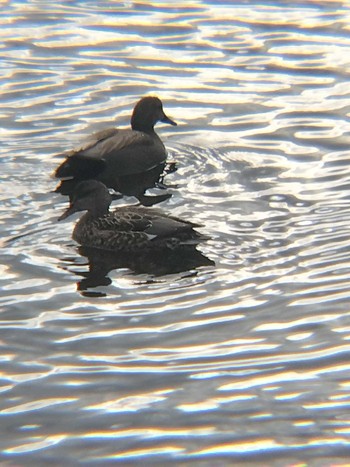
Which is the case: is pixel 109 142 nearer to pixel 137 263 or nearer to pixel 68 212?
pixel 68 212

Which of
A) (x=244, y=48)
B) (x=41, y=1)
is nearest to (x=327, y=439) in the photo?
(x=244, y=48)

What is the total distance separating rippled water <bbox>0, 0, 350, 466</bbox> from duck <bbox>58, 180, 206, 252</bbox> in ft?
0.58

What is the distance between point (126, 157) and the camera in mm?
13820

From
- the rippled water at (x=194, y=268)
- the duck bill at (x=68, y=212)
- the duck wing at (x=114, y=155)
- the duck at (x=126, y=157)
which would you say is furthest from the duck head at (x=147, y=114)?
the duck bill at (x=68, y=212)

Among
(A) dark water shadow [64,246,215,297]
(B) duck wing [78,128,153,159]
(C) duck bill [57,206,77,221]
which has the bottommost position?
(A) dark water shadow [64,246,215,297]

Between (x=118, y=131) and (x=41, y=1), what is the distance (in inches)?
233

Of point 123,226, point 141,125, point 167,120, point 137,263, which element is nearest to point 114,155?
point 141,125

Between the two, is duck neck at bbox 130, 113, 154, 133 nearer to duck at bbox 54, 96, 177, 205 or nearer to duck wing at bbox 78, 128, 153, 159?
duck at bbox 54, 96, 177, 205

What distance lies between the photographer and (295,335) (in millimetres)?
9148

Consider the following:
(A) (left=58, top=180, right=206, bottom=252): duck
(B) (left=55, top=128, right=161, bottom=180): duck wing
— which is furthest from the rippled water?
(B) (left=55, top=128, right=161, bottom=180): duck wing

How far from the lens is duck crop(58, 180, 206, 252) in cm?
1092

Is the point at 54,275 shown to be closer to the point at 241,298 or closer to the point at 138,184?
the point at 241,298

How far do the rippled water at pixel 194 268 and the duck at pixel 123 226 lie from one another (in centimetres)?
18

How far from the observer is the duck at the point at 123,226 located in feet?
35.8
